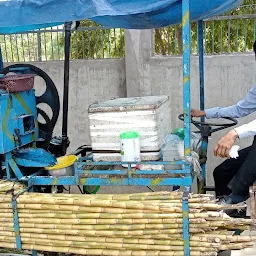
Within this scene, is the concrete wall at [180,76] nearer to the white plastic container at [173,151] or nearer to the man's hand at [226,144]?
the white plastic container at [173,151]

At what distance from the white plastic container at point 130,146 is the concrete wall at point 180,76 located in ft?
6.64

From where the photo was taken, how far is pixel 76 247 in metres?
3.21

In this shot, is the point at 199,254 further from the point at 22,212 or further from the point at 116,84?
the point at 116,84

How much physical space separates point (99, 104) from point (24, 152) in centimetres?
75

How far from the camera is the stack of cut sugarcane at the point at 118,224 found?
2.92 m

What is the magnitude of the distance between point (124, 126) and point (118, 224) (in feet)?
2.36

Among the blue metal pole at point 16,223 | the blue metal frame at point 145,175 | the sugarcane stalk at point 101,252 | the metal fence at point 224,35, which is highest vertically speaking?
the metal fence at point 224,35

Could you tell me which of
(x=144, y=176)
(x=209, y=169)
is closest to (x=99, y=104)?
(x=144, y=176)

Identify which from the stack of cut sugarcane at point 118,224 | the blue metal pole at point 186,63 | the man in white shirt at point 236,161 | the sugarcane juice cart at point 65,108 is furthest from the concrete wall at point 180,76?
the stack of cut sugarcane at point 118,224

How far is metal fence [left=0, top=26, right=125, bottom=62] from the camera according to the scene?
5.37m

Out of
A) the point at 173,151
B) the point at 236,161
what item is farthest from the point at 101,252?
the point at 236,161

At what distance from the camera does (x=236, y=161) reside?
381 cm

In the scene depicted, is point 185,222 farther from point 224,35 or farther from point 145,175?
point 224,35

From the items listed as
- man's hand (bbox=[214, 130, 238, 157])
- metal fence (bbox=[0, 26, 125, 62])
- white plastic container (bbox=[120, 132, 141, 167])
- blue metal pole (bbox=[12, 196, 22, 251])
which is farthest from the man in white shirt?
metal fence (bbox=[0, 26, 125, 62])
